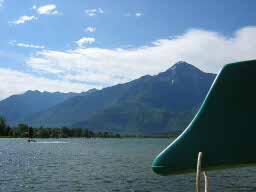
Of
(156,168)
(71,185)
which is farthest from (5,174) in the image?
(156,168)

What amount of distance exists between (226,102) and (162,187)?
43306 mm

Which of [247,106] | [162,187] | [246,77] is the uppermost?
[246,77]

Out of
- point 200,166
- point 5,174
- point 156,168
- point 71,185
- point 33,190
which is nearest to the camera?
point 200,166

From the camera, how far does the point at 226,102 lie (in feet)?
25.6

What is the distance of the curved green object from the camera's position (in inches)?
302

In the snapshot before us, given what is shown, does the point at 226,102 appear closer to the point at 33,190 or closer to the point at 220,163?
the point at 220,163

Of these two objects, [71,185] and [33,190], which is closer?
[33,190]

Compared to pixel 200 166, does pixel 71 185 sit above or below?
below

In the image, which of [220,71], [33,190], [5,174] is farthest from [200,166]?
[5,174]

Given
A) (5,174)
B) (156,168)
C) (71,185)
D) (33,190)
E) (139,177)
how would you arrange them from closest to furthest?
(156,168), (33,190), (71,185), (139,177), (5,174)

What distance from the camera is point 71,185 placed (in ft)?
172

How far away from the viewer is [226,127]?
7.84 metres

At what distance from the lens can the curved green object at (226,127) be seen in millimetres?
7680

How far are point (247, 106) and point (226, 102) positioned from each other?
1.23ft
